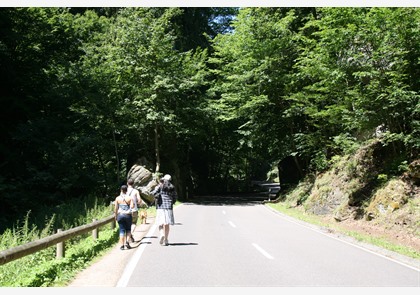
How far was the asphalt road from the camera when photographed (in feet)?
21.9

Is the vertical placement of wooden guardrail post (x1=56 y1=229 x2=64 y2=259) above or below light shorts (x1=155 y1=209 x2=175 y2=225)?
below

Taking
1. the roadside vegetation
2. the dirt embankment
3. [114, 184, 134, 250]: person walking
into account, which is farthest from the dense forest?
[114, 184, 134, 250]: person walking

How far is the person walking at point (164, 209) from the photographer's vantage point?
10.6 m

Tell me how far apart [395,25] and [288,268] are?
1195 cm

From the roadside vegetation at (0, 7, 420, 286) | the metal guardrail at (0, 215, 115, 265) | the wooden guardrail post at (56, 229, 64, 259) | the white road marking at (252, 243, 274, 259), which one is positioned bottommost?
the white road marking at (252, 243, 274, 259)

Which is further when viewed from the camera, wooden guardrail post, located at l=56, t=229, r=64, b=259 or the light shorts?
the light shorts

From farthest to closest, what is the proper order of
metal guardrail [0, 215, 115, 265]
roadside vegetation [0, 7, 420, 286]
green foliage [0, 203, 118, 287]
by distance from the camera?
roadside vegetation [0, 7, 420, 286] → green foliage [0, 203, 118, 287] → metal guardrail [0, 215, 115, 265]

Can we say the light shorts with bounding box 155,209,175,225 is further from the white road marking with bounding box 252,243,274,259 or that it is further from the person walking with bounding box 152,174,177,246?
the white road marking with bounding box 252,243,274,259

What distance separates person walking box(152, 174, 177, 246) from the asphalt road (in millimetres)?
364

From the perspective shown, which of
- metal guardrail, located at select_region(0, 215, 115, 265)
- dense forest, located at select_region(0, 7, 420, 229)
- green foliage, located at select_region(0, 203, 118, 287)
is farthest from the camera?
dense forest, located at select_region(0, 7, 420, 229)

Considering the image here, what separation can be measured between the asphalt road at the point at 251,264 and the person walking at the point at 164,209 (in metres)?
0.36

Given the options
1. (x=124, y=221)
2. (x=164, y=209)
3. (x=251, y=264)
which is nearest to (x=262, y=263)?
(x=251, y=264)

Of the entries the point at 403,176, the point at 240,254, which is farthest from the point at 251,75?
the point at 240,254

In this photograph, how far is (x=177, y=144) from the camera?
1383 inches
